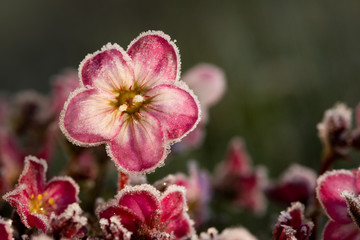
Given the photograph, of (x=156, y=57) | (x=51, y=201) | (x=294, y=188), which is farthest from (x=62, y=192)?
(x=294, y=188)

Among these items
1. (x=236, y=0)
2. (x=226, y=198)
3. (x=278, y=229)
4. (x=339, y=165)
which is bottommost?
(x=278, y=229)

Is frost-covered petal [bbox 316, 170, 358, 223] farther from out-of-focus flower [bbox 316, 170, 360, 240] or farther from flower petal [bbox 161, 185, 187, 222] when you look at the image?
flower petal [bbox 161, 185, 187, 222]

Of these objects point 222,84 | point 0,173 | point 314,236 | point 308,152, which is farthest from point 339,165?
point 0,173

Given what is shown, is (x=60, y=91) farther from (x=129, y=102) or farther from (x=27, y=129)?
(x=129, y=102)

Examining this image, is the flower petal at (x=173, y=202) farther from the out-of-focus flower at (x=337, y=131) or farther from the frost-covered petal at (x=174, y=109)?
the out-of-focus flower at (x=337, y=131)

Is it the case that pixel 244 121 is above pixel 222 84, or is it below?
above

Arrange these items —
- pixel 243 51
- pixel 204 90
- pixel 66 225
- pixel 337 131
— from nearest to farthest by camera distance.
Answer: pixel 66 225, pixel 337 131, pixel 204 90, pixel 243 51

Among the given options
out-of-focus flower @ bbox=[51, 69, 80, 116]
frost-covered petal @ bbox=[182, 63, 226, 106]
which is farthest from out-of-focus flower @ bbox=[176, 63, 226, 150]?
out-of-focus flower @ bbox=[51, 69, 80, 116]

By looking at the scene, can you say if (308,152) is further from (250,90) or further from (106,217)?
(106,217)
